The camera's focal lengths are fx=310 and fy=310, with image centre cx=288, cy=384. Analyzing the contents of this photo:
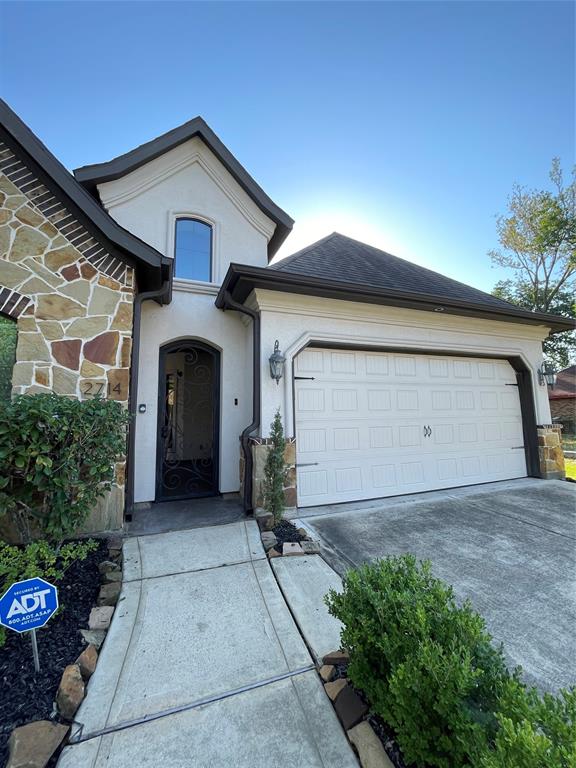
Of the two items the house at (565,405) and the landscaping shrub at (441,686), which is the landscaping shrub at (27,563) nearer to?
the landscaping shrub at (441,686)

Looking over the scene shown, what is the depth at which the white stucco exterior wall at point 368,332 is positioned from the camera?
4.75m

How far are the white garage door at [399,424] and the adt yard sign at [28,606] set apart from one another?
3.39 metres

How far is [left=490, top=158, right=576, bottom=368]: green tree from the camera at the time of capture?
15367 mm

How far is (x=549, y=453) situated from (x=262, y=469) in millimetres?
6406

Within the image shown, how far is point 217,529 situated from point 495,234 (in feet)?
66.7

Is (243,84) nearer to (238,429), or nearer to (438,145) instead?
(438,145)

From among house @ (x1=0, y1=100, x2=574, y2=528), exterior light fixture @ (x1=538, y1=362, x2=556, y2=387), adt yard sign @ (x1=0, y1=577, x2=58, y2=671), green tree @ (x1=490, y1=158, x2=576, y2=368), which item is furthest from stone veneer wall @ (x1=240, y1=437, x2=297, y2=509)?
green tree @ (x1=490, y1=158, x2=576, y2=368)

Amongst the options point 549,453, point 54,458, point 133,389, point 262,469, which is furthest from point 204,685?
point 549,453

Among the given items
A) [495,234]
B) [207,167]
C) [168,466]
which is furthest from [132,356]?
[495,234]

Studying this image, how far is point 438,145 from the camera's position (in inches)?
256

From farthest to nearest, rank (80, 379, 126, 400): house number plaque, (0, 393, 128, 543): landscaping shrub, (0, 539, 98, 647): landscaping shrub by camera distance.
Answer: (80, 379, 126, 400): house number plaque → (0, 393, 128, 543): landscaping shrub → (0, 539, 98, 647): landscaping shrub

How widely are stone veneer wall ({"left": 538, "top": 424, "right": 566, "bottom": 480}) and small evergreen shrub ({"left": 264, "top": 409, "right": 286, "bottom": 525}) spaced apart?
5.94 metres

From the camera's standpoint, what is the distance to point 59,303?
381 centimetres

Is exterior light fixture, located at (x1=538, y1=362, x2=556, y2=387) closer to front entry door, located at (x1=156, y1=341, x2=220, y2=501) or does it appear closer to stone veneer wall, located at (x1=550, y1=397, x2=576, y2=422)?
front entry door, located at (x1=156, y1=341, x2=220, y2=501)
